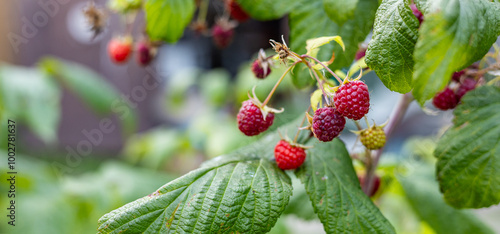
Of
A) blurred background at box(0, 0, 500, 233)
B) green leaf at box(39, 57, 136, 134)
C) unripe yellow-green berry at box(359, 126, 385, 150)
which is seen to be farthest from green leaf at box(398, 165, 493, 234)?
green leaf at box(39, 57, 136, 134)

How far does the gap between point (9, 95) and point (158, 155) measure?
658 millimetres

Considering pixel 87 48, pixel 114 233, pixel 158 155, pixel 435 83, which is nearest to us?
pixel 435 83

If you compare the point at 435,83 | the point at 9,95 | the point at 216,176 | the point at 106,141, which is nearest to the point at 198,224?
the point at 216,176

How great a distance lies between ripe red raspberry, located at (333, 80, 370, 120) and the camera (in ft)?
1.69

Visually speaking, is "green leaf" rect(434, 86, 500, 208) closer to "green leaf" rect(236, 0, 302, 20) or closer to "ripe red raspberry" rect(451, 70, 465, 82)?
"ripe red raspberry" rect(451, 70, 465, 82)

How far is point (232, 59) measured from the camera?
4.29 meters

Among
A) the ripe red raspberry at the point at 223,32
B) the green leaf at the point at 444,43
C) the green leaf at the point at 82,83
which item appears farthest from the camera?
the green leaf at the point at 82,83

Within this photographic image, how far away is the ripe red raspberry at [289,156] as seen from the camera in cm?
63

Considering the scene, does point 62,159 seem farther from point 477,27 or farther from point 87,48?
Answer: point 477,27

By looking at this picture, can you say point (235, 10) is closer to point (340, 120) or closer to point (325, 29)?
point (325, 29)

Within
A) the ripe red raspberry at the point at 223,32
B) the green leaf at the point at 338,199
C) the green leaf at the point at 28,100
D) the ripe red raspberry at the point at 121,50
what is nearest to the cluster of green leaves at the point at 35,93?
the green leaf at the point at 28,100

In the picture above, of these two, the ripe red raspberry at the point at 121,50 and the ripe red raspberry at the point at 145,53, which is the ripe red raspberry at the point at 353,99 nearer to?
the ripe red raspberry at the point at 145,53

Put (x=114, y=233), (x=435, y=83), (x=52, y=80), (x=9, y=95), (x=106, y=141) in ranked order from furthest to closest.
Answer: (x=106, y=141) → (x=52, y=80) → (x=9, y=95) → (x=114, y=233) → (x=435, y=83)

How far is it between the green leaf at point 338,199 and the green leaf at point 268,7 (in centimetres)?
28
